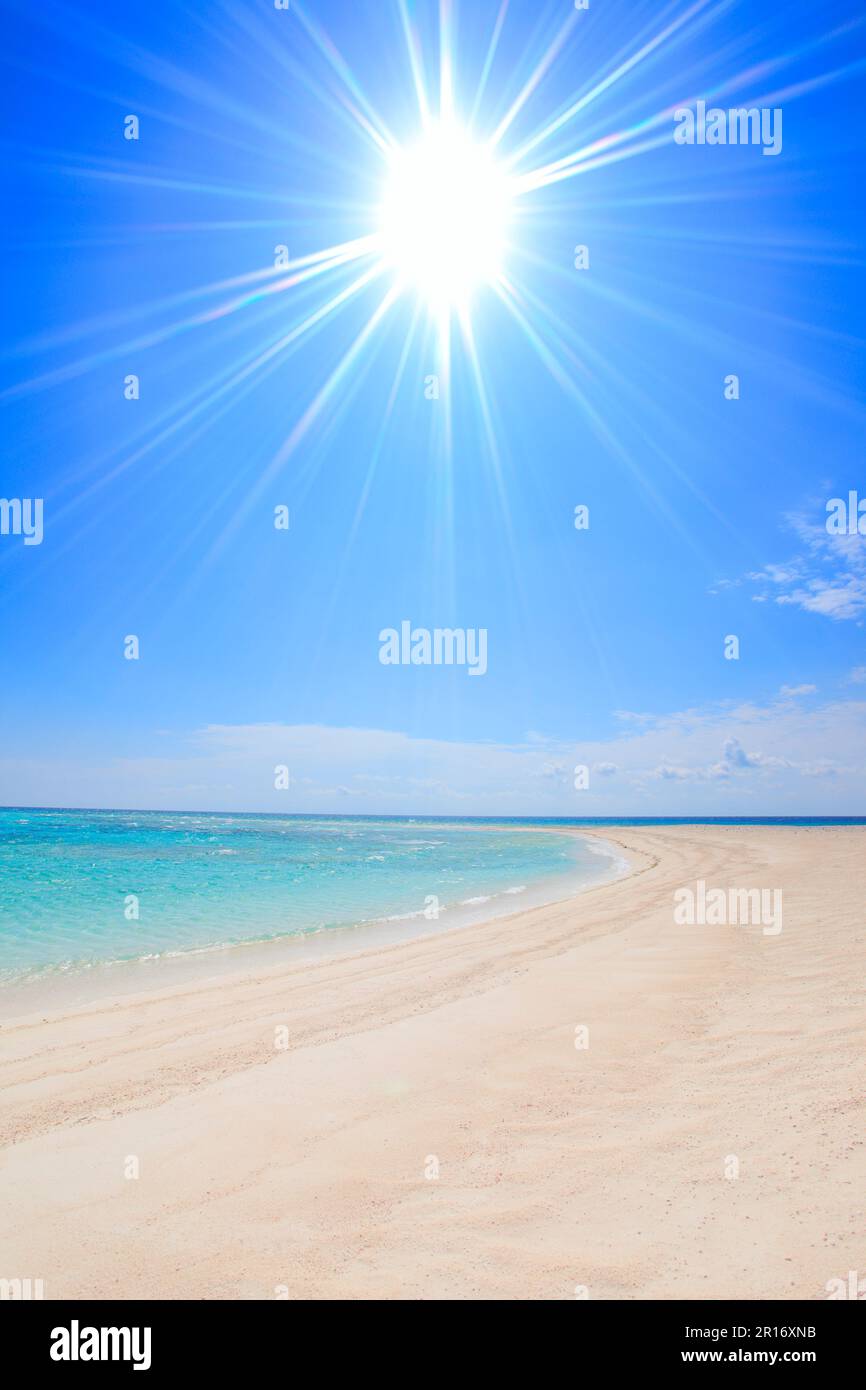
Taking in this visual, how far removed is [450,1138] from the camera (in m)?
5.32

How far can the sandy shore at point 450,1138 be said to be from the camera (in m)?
3.75

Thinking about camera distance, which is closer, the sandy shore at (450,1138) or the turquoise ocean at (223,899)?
the sandy shore at (450,1138)

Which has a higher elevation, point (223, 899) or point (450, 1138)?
point (450, 1138)

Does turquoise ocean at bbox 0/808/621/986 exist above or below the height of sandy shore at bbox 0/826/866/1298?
below

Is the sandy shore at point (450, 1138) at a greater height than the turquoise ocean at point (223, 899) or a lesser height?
greater

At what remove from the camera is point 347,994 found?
387 inches

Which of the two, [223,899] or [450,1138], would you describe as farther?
[223,899]

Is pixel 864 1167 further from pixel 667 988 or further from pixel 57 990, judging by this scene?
pixel 57 990

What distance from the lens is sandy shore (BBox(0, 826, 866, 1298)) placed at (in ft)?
12.3

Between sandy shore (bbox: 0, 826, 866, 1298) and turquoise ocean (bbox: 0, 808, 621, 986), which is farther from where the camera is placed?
turquoise ocean (bbox: 0, 808, 621, 986)
